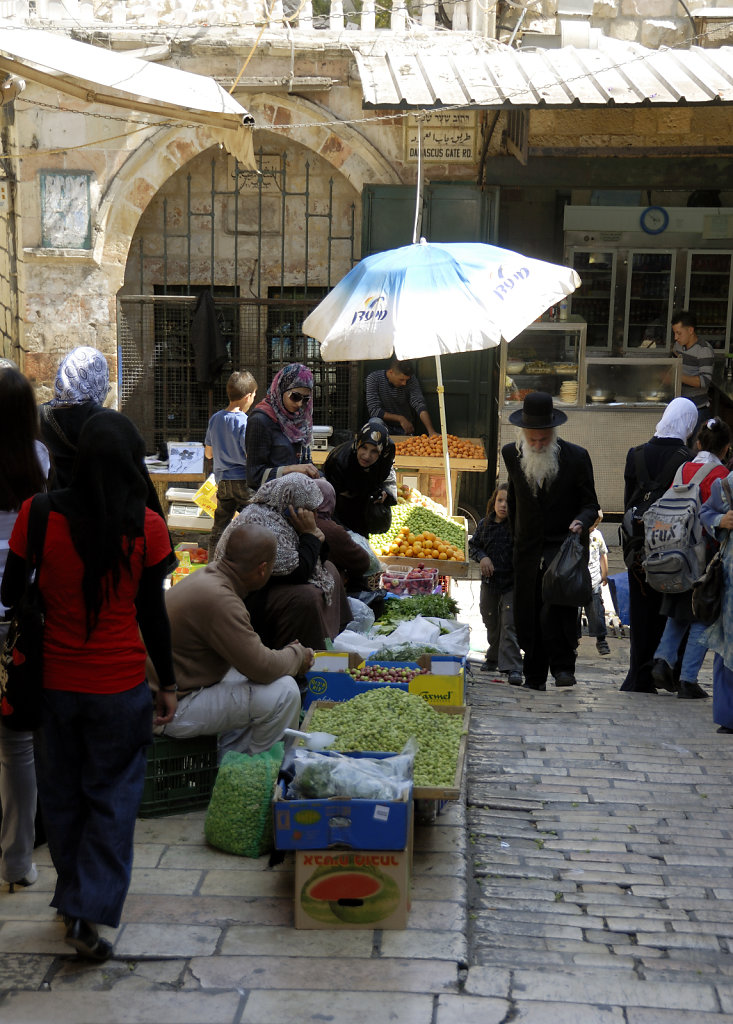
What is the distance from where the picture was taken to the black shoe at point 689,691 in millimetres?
7270

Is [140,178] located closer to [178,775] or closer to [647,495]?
[647,495]

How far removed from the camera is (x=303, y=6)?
11516 mm

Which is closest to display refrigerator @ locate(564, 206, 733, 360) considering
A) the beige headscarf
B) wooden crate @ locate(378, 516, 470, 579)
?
wooden crate @ locate(378, 516, 470, 579)

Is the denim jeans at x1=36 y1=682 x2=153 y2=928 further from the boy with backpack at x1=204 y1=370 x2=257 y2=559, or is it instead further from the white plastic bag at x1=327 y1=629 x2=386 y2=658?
the boy with backpack at x1=204 y1=370 x2=257 y2=559

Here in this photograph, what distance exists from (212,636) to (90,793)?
1.13 meters

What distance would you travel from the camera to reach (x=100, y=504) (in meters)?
3.54

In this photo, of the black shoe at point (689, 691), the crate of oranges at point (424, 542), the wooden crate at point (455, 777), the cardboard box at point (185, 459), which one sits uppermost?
the cardboard box at point (185, 459)

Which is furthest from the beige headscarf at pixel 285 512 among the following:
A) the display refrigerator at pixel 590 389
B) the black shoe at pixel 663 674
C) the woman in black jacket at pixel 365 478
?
the display refrigerator at pixel 590 389

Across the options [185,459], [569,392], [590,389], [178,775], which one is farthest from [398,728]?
[590,389]

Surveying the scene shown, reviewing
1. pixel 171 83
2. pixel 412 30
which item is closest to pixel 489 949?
pixel 171 83

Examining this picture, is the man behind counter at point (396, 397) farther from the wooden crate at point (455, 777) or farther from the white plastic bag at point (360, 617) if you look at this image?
the wooden crate at point (455, 777)

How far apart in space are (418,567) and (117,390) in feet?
18.2

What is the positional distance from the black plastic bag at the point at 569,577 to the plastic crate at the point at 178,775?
260 cm

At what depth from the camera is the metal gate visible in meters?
12.4
